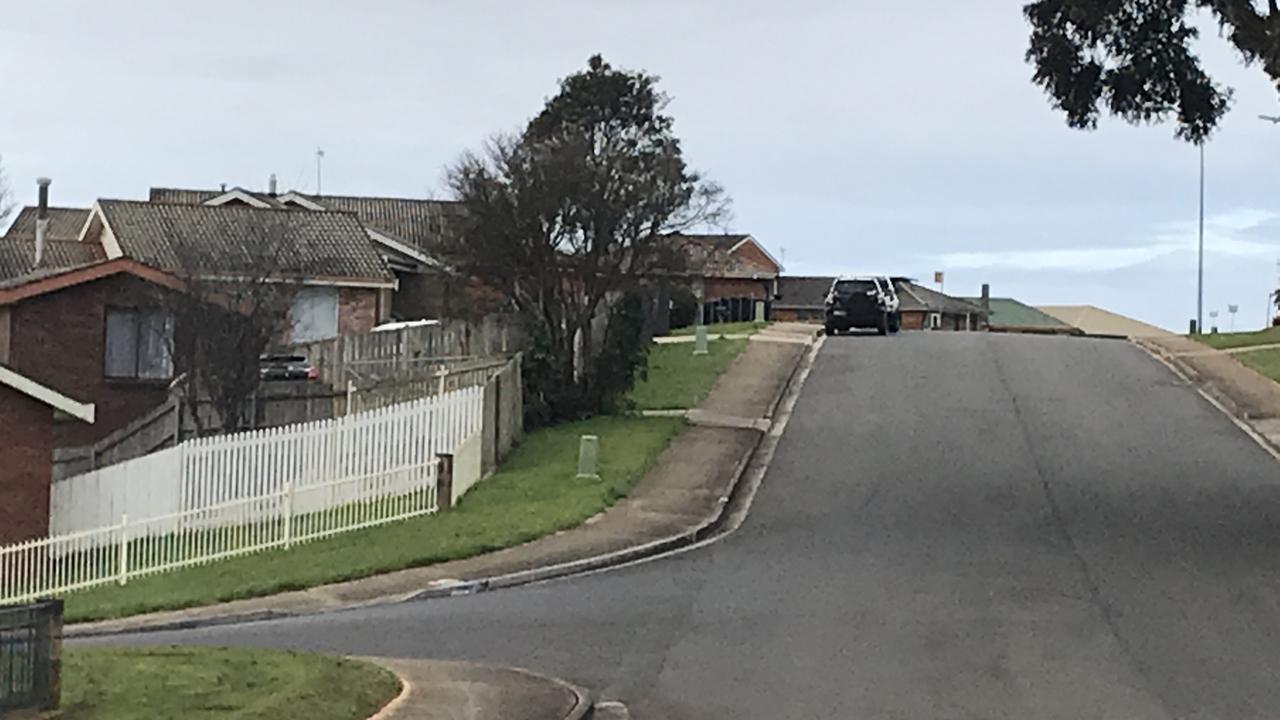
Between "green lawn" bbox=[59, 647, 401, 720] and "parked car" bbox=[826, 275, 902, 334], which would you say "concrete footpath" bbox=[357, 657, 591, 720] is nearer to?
"green lawn" bbox=[59, 647, 401, 720]

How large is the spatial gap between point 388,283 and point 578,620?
33.1 meters

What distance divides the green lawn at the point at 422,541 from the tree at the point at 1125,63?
28.1 feet

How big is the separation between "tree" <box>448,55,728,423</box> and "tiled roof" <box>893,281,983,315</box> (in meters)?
60.0

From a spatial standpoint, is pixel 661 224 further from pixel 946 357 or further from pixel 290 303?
pixel 946 357

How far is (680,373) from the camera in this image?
39.3 metres

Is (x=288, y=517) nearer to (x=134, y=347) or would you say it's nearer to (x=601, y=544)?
(x=601, y=544)

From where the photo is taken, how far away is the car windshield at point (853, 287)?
52.7 metres

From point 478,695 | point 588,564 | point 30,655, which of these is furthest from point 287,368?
point 30,655

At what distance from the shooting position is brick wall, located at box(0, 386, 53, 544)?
28.7 m

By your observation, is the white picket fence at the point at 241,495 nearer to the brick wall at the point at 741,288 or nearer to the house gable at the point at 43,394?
the house gable at the point at 43,394

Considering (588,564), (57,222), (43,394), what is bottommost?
(588,564)

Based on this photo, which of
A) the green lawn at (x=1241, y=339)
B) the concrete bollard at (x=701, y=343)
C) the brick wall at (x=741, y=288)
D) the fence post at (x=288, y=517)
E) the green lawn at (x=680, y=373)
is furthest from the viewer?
the brick wall at (x=741, y=288)

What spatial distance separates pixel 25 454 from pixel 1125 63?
17.9 metres

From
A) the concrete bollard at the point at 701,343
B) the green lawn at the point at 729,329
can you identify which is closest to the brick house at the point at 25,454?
the concrete bollard at the point at 701,343
